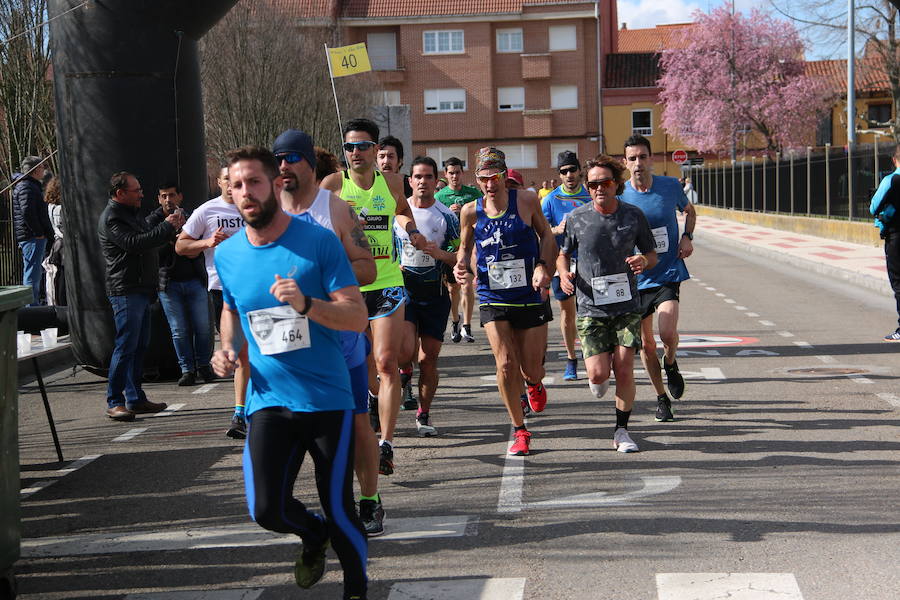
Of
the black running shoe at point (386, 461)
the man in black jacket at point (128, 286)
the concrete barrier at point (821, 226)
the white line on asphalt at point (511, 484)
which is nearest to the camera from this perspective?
the white line on asphalt at point (511, 484)

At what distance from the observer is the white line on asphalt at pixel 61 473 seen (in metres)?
7.53

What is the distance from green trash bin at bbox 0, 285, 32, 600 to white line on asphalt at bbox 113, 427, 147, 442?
334 cm

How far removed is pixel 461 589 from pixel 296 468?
0.89m

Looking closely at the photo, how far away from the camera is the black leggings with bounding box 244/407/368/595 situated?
4547 millimetres

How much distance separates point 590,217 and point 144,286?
164 inches

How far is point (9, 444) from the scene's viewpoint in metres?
5.50

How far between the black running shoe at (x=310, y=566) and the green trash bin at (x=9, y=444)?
4.27 feet

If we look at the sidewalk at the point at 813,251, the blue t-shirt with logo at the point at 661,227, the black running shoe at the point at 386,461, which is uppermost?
the blue t-shirt with logo at the point at 661,227

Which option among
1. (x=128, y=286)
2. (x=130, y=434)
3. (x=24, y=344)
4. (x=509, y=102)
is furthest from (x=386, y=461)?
(x=509, y=102)

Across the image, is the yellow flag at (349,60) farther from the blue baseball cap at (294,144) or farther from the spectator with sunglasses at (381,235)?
the blue baseball cap at (294,144)

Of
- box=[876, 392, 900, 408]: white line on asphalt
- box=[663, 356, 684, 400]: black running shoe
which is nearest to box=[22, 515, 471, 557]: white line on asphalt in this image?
box=[663, 356, 684, 400]: black running shoe

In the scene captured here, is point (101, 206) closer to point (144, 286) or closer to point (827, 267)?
point (144, 286)

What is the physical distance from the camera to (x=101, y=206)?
12.3 metres

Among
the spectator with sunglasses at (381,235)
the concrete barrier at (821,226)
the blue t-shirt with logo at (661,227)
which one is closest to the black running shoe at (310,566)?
the spectator with sunglasses at (381,235)
